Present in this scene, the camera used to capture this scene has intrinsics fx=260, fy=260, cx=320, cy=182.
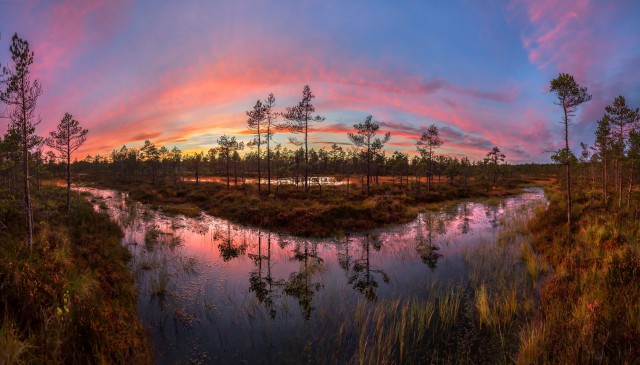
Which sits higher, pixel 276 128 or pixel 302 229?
pixel 276 128

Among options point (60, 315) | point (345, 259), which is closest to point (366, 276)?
point (345, 259)

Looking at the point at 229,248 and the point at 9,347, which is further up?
the point at 9,347

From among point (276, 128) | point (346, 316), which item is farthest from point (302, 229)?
point (276, 128)

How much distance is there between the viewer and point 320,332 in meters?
7.62

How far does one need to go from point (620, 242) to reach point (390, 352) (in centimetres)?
1287

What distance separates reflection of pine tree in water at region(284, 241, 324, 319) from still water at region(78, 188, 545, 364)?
0.15 ft

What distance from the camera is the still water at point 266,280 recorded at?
7301 millimetres

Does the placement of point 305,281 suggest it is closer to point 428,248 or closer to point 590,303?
point 428,248

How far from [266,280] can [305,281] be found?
180 centimetres

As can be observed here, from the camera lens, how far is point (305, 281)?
11555 millimetres

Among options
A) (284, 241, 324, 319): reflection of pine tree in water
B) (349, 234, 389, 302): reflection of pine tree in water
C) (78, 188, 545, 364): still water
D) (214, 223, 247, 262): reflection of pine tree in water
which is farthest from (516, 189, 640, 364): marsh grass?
(214, 223, 247, 262): reflection of pine tree in water

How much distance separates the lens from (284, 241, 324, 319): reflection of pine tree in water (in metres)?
9.64

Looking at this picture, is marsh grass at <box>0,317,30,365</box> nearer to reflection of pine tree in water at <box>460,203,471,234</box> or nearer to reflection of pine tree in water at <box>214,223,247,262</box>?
reflection of pine tree in water at <box>214,223,247,262</box>

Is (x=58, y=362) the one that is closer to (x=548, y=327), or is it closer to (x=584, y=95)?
(x=548, y=327)
